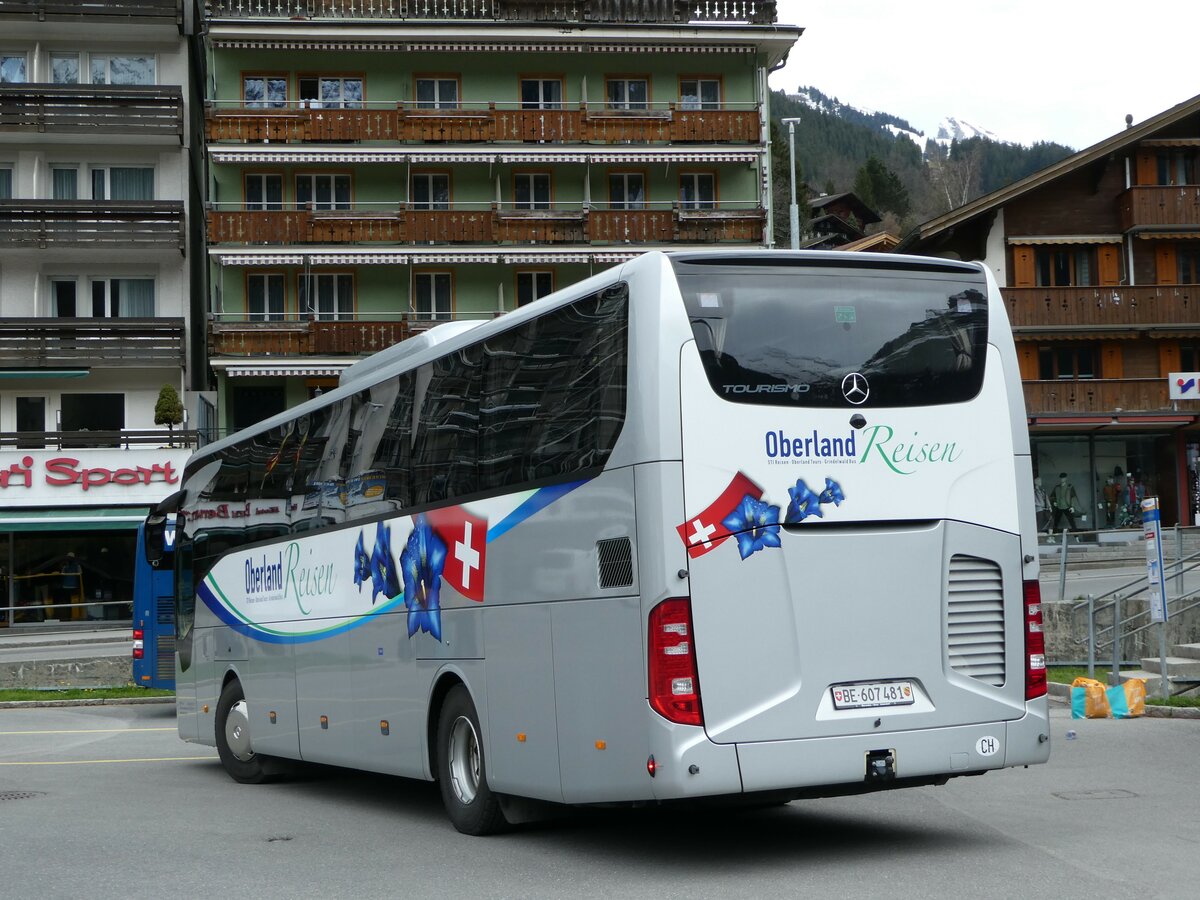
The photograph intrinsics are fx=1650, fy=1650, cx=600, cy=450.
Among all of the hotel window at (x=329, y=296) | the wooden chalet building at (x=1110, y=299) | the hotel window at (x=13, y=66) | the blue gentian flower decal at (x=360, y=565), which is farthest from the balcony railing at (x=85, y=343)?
the blue gentian flower decal at (x=360, y=565)

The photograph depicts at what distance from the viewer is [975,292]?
10508mm

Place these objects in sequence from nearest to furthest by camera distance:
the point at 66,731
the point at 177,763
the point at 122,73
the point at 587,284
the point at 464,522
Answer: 1. the point at 587,284
2. the point at 464,522
3. the point at 177,763
4. the point at 66,731
5. the point at 122,73

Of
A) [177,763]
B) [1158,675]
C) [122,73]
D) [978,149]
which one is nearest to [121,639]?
[122,73]

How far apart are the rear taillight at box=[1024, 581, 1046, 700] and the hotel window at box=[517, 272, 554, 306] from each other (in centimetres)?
4118

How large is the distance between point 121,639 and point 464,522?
31.4 metres

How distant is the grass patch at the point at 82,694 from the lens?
91.2 feet

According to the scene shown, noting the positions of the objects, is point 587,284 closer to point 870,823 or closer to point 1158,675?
point 870,823

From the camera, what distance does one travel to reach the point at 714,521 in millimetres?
9414

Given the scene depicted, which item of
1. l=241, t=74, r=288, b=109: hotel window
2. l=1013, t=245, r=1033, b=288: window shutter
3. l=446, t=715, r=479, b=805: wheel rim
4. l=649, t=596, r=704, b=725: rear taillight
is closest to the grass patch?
l=446, t=715, r=479, b=805: wheel rim

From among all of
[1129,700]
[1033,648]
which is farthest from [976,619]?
[1129,700]

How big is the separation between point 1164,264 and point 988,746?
47000 mm

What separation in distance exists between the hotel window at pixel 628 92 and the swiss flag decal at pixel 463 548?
41127 mm

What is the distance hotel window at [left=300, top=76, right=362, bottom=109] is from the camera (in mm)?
50609

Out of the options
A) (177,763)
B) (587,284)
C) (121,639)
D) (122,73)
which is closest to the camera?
(587,284)
